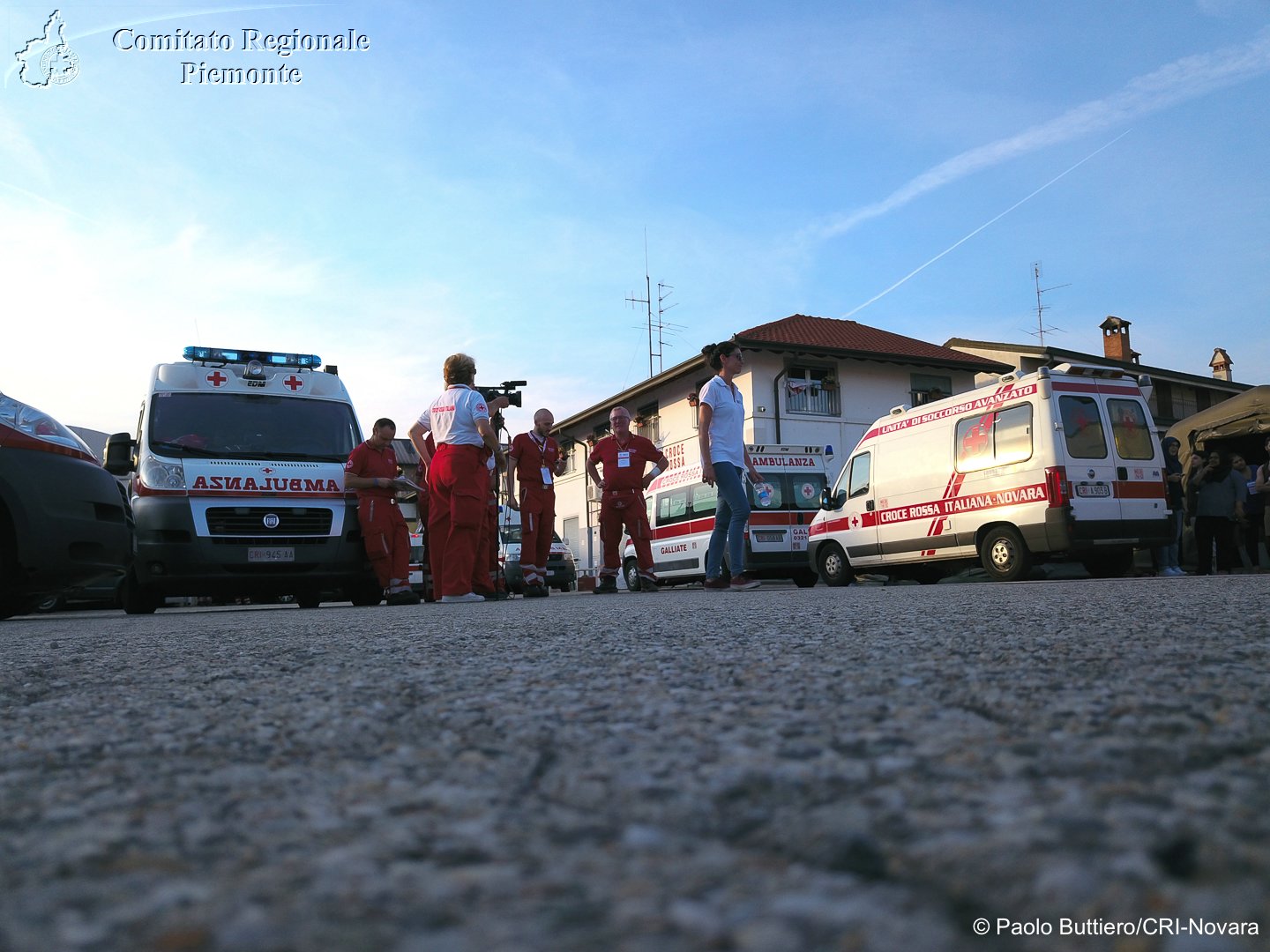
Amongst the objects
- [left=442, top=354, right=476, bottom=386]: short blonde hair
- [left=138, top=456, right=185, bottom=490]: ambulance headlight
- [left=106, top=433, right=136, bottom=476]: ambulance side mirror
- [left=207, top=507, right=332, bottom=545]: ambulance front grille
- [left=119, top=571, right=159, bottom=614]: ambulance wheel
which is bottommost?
[left=119, top=571, right=159, bottom=614]: ambulance wheel

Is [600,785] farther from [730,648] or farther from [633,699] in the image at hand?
[730,648]

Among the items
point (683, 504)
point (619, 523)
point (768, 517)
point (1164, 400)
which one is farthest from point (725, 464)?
point (1164, 400)

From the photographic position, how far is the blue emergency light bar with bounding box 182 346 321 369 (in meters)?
8.18

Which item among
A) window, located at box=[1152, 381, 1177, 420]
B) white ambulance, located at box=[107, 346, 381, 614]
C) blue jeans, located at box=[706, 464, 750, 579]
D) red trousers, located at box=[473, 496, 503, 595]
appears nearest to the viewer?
white ambulance, located at box=[107, 346, 381, 614]

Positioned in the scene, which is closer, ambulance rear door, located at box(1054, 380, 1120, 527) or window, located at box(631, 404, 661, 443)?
ambulance rear door, located at box(1054, 380, 1120, 527)

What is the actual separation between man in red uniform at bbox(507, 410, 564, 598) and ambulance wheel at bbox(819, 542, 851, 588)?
475cm

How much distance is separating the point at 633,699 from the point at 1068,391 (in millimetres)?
8927

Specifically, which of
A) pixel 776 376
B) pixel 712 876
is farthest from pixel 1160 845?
pixel 776 376

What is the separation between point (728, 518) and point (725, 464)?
0.49 m

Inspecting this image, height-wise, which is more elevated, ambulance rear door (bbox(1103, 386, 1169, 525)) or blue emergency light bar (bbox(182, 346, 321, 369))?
blue emergency light bar (bbox(182, 346, 321, 369))

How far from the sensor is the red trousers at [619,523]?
29.7 feet

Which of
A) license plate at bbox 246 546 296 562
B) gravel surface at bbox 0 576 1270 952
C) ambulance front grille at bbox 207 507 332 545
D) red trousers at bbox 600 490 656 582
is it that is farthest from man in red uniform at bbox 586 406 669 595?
gravel surface at bbox 0 576 1270 952

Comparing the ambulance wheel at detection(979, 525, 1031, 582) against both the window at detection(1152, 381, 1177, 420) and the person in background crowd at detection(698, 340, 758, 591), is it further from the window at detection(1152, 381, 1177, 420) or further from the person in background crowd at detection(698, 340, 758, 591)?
the window at detection(1152, 381, 1177, 420)

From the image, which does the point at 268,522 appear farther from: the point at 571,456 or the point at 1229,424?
the point at 571,456
